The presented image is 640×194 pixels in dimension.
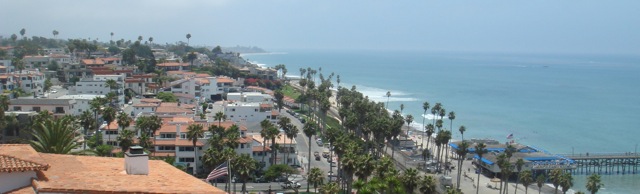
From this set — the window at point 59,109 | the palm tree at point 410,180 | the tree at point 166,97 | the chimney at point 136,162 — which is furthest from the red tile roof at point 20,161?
the tree at point 166,97

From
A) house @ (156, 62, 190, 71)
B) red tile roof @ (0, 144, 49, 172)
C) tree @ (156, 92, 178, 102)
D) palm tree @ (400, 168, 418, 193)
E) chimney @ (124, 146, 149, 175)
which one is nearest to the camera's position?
red tile roof @ (0, 144, 49, 172)

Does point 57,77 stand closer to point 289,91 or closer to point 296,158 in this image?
point 289,91

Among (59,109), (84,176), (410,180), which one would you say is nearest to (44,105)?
(59,109)

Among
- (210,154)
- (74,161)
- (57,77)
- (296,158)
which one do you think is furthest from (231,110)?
(74,161)

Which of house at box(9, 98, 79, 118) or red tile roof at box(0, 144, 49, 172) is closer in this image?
red tile roof at box(0, 144, 49, 172)

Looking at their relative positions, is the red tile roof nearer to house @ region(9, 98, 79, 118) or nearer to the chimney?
the chimney

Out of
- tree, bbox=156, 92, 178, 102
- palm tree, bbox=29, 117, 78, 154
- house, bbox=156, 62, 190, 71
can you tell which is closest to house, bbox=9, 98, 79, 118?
tree, bbox=156, 92, 178, 102

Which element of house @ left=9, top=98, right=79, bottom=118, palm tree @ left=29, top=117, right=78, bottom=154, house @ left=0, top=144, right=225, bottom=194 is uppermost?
house @ left=0, top=144, right=225, bottom=194
